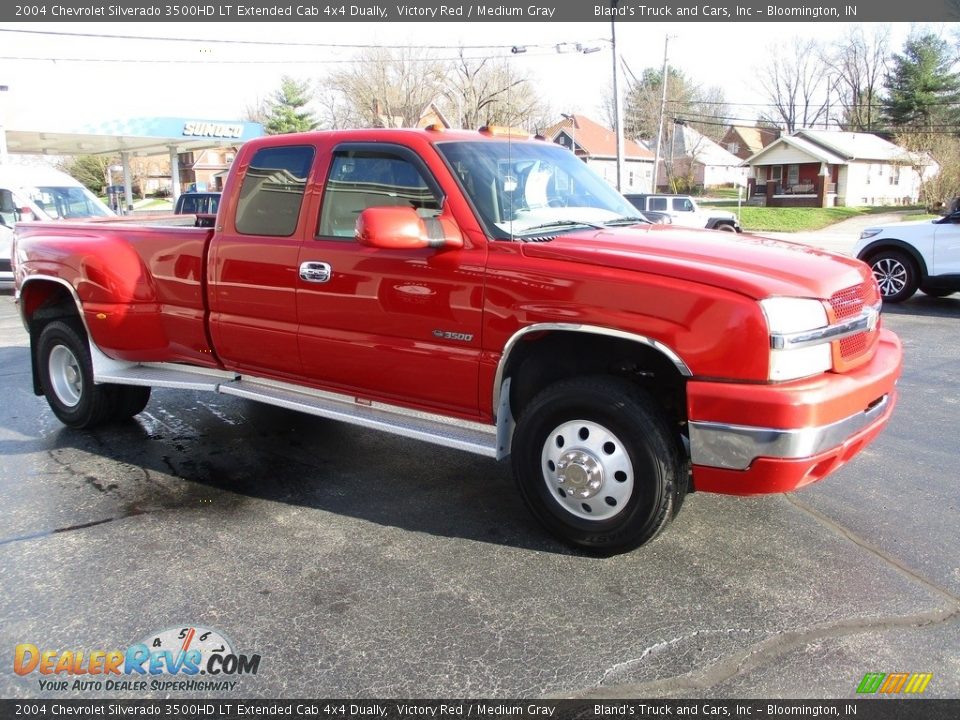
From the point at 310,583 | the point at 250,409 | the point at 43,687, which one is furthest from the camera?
the point at 250,409

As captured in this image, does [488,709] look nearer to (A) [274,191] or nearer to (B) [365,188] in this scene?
(B) [365,188]

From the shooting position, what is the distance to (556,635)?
3.06 meters

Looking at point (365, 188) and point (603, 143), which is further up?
point (603, 143)

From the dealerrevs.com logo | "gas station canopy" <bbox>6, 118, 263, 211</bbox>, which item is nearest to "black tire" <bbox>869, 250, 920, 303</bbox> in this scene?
the dealerrevs.com logo

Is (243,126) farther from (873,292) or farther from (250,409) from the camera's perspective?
(873,292)

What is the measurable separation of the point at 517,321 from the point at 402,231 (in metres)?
0.69

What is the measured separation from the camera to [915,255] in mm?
10625

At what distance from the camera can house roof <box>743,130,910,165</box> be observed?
49.4 metres

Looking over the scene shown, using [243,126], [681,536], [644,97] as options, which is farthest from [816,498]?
[644,97]

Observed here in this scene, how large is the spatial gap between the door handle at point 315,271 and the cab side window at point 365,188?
186 millimetres

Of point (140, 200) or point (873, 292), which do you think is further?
point (140, 200)

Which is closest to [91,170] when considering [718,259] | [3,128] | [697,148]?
[3,128]

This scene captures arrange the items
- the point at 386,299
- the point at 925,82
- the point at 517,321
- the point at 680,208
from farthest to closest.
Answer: the point at 925,82 < the point at 680,208 < the point at 386,299 < the point at 517,321

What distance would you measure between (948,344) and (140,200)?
62.9 meters
